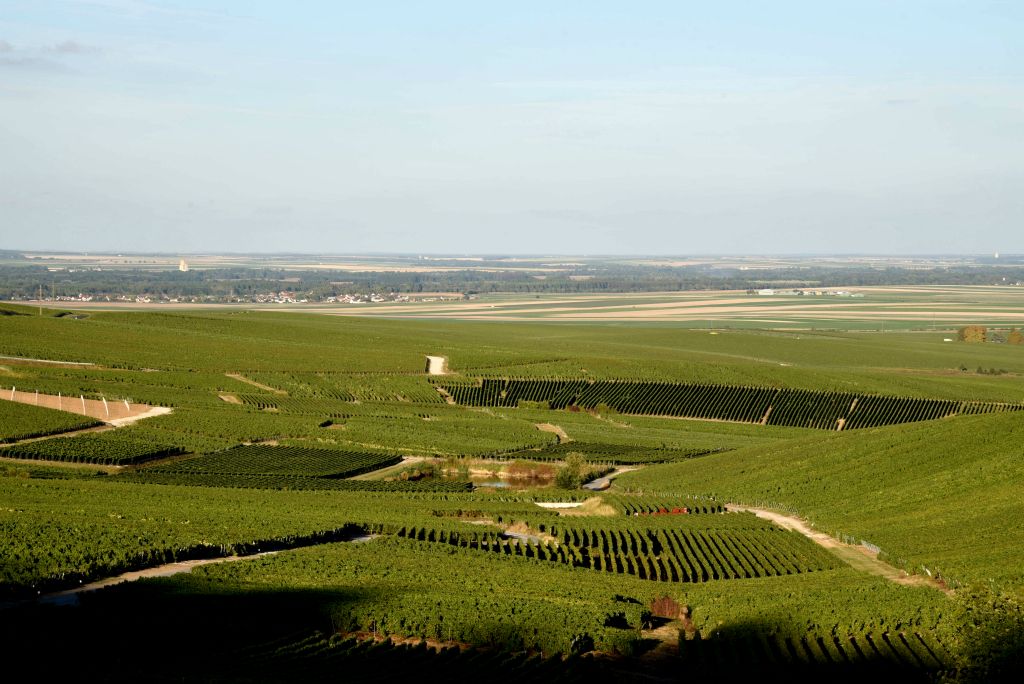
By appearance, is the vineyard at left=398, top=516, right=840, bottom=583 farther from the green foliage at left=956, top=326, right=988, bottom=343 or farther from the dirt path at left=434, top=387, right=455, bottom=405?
the green foliage at left=956, top=326, right=988, bottom=343

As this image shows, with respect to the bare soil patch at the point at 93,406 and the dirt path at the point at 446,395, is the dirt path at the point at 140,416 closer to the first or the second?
the bare soil patch at the point at 93,406

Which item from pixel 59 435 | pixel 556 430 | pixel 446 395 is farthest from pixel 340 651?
pixel 446 395

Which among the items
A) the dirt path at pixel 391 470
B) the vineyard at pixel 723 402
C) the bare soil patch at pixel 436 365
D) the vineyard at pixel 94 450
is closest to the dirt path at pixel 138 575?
the dirt path at pixel 391 470

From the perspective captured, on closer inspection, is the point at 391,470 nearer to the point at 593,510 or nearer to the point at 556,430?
the point at 593,510

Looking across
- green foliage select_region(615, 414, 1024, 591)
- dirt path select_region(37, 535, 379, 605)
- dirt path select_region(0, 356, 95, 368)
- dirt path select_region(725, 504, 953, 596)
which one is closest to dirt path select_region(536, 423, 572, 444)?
green foliage select_region(615, 414, 1024, 591)

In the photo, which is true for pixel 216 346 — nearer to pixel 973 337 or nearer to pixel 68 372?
pixel 68 372
